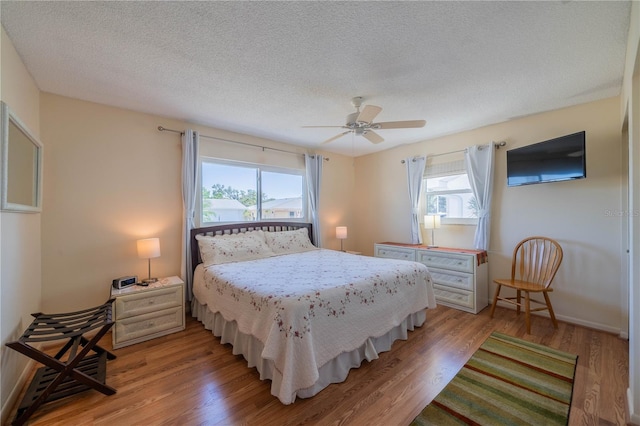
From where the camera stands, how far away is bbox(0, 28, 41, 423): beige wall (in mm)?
1645

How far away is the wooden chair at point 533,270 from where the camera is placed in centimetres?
280

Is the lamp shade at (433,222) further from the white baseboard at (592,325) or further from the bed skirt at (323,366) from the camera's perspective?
the white baseboard at (592,325)

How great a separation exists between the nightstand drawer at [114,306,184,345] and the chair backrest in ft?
13.1

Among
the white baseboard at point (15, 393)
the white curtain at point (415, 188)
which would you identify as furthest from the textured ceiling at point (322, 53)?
the white baseboard at point (15, 393)

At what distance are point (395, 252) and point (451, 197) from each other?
125 centimetres

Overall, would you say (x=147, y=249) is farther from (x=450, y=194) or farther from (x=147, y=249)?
(x=450, y=194)

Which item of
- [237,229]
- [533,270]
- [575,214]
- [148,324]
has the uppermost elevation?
[575,214]

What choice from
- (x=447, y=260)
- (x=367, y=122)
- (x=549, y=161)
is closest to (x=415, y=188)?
(x=447, y=260)

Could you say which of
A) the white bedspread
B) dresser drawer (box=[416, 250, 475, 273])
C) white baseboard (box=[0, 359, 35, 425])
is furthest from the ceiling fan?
white baseboard (box=[0, 359, 35, 425])

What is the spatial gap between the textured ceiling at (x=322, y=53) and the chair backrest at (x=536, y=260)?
163 cm

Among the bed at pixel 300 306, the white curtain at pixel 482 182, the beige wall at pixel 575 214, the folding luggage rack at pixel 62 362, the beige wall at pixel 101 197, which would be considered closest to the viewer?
the folding luggage rack at pixel 62 362

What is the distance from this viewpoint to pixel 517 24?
1647 mm

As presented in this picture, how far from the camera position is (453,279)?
11.4 feet

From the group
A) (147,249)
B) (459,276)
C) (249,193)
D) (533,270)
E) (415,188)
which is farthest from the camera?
(415,188)
